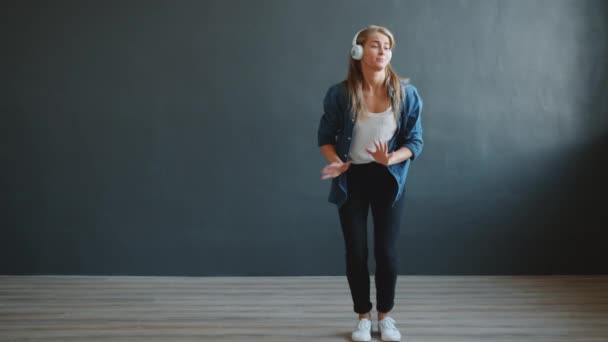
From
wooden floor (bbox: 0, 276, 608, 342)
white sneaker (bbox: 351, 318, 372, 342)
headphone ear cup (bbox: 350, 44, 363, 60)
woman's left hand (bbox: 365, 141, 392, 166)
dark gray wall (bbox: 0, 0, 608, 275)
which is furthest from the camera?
dark gray wall (bbox: 0, 0, 608, 275)

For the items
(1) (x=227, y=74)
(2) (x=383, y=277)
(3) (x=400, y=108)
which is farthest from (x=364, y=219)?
(1) (x=227, y=74)

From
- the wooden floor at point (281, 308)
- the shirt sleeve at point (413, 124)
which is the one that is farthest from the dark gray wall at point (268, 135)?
the shirt sleeve at point (413, 124)

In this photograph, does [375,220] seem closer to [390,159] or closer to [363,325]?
[390,159]

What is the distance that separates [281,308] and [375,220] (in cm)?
82

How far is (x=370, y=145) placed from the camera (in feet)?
8.20

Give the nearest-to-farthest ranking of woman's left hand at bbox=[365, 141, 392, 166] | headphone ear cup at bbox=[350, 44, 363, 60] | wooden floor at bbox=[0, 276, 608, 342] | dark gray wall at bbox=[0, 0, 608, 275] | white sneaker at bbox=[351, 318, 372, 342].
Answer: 1. woman's left hand at bbox=[365, 141, 392, 166]
2. headphone ear cup at bbox=[350, 44, 363, 60]
3. white sneaker at bbox=[351, 318, 372, 342]
4. wooden floor at bbox=[0, 276, 608, 342]
5. dark gray wall at bbox=[0, 0, 608, 275]

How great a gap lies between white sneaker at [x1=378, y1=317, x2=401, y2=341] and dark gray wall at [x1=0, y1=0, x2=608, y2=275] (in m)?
1.03

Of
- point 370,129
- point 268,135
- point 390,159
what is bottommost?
point 268,135

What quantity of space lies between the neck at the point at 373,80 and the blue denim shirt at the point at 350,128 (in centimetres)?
6

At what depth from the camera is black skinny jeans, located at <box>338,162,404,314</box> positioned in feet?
8.30

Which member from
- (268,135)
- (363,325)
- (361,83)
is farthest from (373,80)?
(268,135)

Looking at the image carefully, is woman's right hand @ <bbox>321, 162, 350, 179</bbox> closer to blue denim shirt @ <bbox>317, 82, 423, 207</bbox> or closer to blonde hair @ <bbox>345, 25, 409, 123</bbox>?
blue denim shirt @ <bbox>317, 82, 423, 207</bbox>

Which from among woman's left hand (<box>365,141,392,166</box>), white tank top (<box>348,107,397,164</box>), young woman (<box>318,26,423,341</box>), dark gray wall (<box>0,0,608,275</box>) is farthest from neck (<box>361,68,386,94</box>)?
dark gray wall (<box>0,0,608,275</box>)

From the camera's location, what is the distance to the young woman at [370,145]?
248cm
